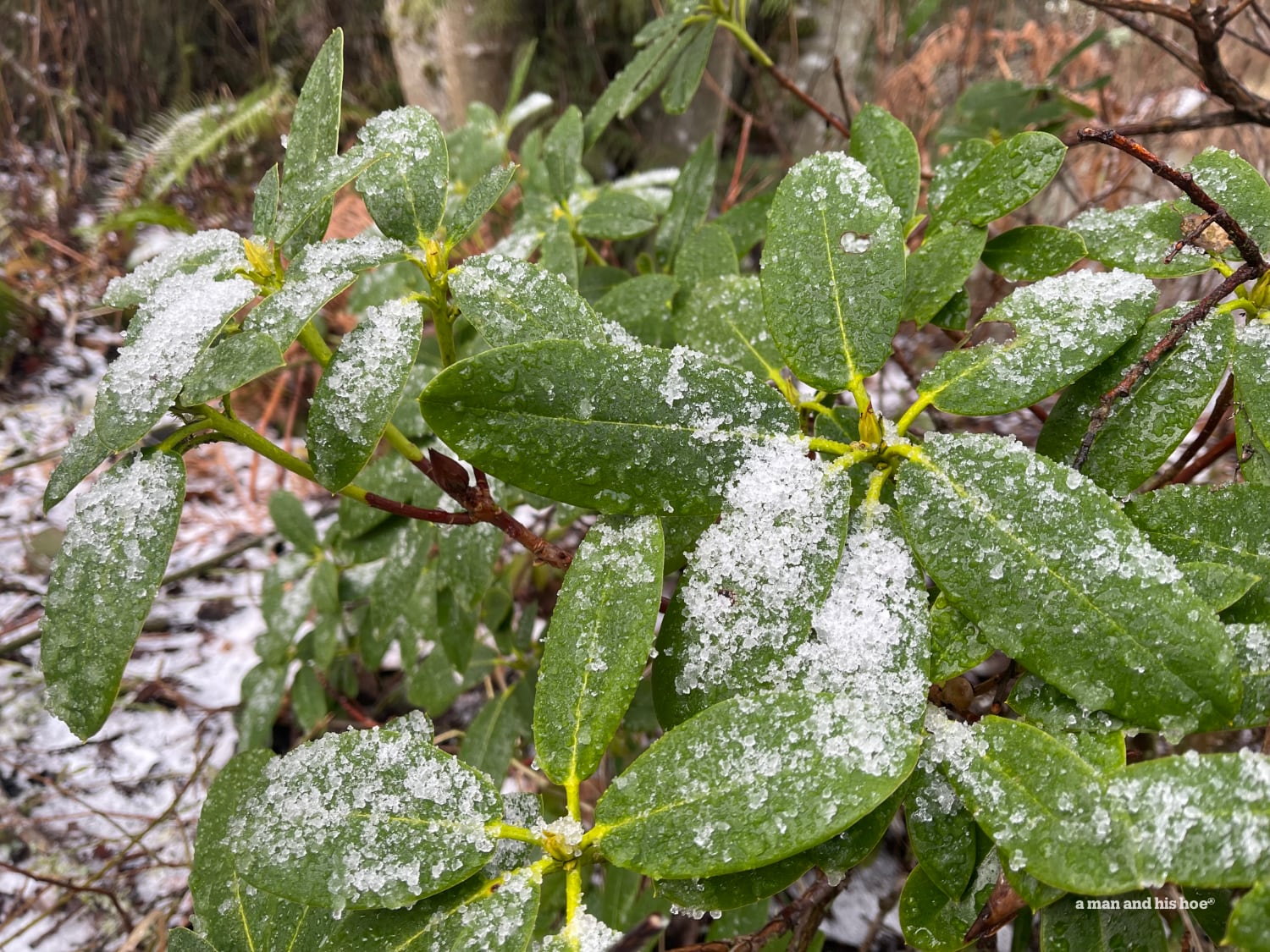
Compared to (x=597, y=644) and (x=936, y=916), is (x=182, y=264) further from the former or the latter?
(x=936, y=916)

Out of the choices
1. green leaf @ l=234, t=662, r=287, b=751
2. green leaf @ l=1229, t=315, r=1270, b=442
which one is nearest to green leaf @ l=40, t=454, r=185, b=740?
green leaf @ l=1229, t=315, r=1270, b=442

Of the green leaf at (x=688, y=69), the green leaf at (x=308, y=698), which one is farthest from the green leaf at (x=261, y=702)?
the green leaf at (x=688, y=69)

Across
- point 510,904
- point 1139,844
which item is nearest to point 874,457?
point 1139,844

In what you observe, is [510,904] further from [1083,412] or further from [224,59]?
[224,59]

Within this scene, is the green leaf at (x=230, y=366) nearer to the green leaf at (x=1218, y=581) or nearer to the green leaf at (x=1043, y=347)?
the green leaf at (x=1043, y=347)

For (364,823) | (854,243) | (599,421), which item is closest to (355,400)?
(599,421)

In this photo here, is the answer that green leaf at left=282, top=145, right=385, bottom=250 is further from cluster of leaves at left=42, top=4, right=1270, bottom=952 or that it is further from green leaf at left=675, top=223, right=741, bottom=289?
green leaf at left=675, top=223, right=741, bottom=289
